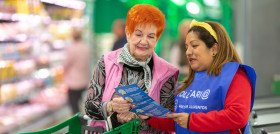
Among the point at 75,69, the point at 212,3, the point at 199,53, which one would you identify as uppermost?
the point at 212,3

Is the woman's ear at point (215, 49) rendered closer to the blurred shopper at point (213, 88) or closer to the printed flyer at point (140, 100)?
the blurred shopper at point (213, 88)

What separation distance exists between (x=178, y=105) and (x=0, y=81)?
15.2 feet

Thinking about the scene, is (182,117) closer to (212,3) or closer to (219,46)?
(219,46)

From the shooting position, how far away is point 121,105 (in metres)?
2.01

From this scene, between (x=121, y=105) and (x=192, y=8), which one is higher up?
(x=192, y=8)

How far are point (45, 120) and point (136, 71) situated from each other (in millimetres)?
5876

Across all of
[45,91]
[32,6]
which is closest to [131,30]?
[32,6]

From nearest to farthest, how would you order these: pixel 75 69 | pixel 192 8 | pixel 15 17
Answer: pixel 15 17
pixel 75 69
pixel 192 8

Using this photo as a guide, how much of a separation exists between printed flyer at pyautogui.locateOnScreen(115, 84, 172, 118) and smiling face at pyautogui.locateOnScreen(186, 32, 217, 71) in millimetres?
372

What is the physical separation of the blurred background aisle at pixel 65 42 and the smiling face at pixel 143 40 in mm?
930

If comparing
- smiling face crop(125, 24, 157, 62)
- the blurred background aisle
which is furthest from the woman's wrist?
the blurred background aisle

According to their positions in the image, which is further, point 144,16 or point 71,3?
point 71,3

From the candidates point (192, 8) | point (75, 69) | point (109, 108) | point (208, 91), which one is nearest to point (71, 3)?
point (75, 69)

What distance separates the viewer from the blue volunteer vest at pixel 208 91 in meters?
1.93
